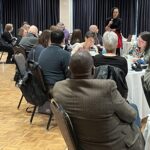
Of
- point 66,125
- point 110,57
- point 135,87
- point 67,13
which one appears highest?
point 67,13

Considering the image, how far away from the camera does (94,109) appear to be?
7.34 ft

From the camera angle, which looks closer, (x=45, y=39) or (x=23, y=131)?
(x=23, y=131)

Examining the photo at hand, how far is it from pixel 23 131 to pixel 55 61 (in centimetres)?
97

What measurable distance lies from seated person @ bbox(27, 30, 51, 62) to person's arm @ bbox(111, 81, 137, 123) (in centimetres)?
309

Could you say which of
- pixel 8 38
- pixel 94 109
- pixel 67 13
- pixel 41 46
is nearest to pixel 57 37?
pixel 41 46

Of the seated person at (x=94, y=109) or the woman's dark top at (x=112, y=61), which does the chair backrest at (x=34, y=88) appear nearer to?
the woman's dark top at (x=112, y=61)

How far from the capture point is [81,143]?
92.1 inches

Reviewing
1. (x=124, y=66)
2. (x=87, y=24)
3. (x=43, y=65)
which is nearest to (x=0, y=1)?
(x=87, y=24)

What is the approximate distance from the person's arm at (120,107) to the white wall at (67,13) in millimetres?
10497

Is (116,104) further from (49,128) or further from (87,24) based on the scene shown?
(87,24)

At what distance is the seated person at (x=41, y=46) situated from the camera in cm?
530

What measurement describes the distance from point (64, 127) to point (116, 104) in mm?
362

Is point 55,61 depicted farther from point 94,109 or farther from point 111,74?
point 94,109

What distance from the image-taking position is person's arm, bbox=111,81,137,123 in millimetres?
2244
